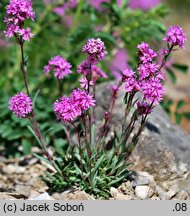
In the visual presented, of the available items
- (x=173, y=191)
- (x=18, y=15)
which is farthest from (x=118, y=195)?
(x=18, y=15)

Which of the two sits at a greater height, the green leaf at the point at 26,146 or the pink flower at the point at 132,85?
the green leaf at the point at 26,146

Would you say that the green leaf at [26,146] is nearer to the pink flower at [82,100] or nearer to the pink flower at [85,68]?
the pink flower at [85,68]

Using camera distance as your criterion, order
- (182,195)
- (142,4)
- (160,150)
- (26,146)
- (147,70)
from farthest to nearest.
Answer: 1. (142,4)
2. (26,146)
3. (160,150)
4. (182,195)
5. (147,70)

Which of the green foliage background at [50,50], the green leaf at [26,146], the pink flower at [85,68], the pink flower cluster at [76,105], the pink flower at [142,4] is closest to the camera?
the pink flower cluster at [76,105]

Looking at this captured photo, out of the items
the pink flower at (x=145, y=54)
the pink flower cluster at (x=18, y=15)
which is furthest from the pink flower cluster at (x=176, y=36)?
the pink flower cluster at (x=18, y=15)

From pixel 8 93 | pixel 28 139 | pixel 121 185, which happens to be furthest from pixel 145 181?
pixel 8 93

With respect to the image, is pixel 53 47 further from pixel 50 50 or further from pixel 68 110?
pixel 68 110

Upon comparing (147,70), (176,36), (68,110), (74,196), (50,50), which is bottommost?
(74,196)

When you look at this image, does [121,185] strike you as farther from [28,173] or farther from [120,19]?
[120,19]
